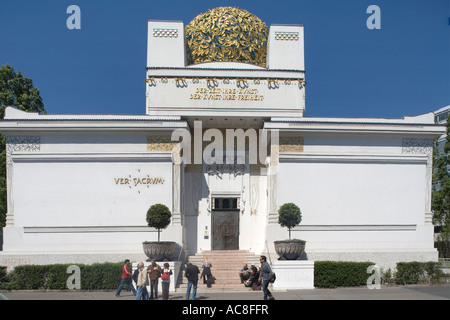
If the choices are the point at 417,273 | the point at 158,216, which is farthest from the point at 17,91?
the point at 417,273

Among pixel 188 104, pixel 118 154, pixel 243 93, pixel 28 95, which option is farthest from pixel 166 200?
pixel 28 95

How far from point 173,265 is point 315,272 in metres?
5.58

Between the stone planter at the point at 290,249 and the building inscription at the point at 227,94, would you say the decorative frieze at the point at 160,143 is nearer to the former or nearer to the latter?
the building inscription at the point at 227,94

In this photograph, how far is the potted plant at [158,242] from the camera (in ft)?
60.7

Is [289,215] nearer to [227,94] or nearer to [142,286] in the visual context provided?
[227,94]

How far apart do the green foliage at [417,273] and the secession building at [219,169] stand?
824 millimetres

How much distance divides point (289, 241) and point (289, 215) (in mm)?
→ 1096

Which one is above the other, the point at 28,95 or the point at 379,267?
the point at 28,95

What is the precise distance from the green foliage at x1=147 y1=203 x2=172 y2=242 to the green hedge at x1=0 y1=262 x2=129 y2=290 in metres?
2.04

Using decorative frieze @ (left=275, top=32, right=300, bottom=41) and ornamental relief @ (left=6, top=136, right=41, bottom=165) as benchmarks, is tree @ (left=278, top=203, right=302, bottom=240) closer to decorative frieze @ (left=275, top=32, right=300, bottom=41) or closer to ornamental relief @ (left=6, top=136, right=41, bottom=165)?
decorative frieze @ (left=275, top=32, right=300, bottom=41)

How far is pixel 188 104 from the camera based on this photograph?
21688 mm
